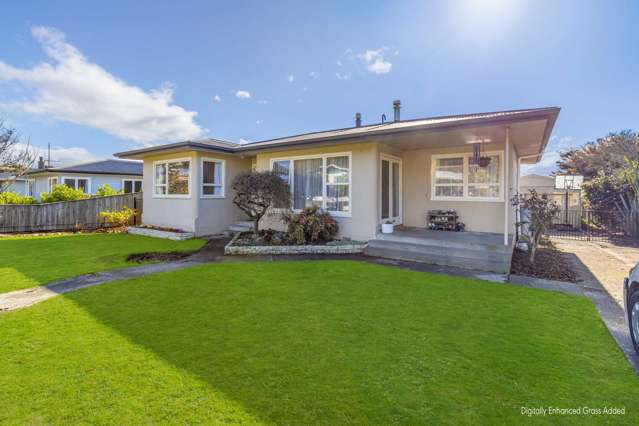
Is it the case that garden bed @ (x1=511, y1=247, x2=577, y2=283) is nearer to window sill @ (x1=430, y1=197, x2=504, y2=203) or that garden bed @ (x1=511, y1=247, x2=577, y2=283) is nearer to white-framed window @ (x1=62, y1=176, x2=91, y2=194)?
window sill @ (x1=430, y1=197, x2=504, y2=203)

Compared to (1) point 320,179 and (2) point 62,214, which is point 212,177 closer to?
(1) point 320,179

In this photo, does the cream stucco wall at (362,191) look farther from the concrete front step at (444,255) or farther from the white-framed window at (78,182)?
the white-framed window at (78,182)

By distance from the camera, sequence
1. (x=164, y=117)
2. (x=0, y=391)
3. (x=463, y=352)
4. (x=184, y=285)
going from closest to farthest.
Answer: (x=0, y=391)
(x=463, y=352)
(x=184, y=285)
(x=164, y=117)

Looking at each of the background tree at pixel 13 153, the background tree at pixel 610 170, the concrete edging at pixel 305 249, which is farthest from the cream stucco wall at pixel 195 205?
the background tree at pixel 610 170

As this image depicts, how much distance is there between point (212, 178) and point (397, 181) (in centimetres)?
667

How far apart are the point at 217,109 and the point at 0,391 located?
61.3 feet

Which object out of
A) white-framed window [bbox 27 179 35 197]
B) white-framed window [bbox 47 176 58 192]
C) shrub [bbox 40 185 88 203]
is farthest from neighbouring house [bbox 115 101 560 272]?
white-framed window [bbox 27 179 35 197]

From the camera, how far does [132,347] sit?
3.24 meters

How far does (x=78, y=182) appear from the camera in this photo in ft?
71.4

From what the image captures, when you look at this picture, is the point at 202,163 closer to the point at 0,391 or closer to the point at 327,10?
the point at 327,10

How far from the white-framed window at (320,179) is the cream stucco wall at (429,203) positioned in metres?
2.33

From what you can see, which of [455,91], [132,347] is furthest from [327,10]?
[132,347]

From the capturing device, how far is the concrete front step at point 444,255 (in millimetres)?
6789

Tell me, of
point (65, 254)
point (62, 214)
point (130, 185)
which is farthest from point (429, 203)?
point (130, 185)
